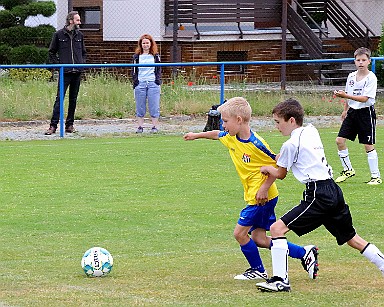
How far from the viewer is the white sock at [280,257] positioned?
706cm

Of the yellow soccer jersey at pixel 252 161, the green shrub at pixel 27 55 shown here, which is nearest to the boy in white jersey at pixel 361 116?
the yellow soccer jersey at pixel 252 161

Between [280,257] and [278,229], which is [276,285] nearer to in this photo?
[280,257]

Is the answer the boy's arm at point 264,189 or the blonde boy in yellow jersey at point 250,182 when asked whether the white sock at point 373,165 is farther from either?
the boy's arm at point 264,189

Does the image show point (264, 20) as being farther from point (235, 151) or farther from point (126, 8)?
point (235, 151)

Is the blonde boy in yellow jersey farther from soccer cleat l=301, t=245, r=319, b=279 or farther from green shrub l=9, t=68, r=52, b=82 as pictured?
green shrub l=9, t=68, r=52, b=82

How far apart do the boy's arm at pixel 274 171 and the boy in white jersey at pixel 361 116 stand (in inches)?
225

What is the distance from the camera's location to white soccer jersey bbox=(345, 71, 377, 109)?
42.5ft

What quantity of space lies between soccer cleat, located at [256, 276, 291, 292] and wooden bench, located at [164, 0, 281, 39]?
22.2m

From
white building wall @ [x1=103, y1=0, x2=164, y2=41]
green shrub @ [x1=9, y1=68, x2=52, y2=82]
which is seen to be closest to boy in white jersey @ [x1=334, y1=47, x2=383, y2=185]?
green shrub @ [x1=9, y1=68, x2=52, y2=82]

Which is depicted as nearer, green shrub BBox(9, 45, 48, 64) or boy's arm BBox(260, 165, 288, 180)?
boy's arm BBox(260, 165, 288, 180)

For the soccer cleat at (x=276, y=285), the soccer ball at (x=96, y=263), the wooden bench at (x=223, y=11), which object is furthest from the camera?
the wooden bench at (x=223, y=11)

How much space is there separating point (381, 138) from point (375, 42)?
42.8 feet

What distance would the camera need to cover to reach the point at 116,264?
8.23m

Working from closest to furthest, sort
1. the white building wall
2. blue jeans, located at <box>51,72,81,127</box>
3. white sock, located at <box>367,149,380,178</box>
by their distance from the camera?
white sock, located at <box>367,149,380,178</box> → blue jeans, located at <box>51,72,81,127</box> → the white building wall
